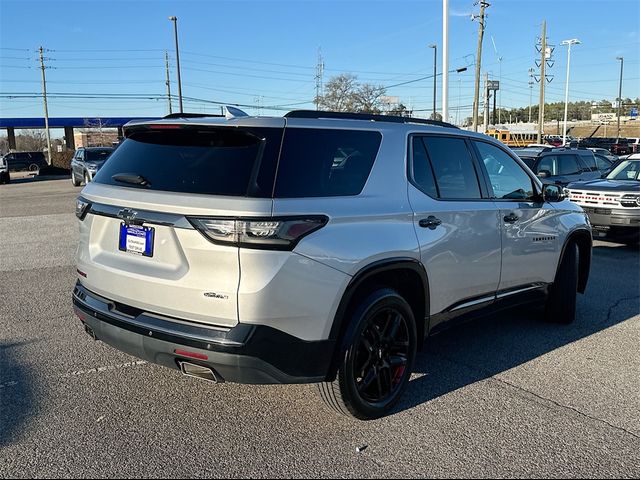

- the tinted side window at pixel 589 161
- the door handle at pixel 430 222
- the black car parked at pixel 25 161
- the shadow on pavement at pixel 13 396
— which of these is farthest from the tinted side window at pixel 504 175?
the black car parked at pixel 25 161

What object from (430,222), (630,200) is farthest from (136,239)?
(630,200)

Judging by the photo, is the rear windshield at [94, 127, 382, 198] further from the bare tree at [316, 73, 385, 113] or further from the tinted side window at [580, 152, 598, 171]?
the bare tree at [316, 73, 385, 113]

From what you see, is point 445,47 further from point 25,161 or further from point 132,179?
point 25,161

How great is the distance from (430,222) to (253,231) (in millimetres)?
1448

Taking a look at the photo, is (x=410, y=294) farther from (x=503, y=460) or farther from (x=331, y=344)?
(x=503, y=460)

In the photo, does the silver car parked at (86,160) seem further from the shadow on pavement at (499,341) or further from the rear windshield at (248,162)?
the rear windshield at (248,162)

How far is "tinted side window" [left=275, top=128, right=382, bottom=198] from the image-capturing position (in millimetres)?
3029

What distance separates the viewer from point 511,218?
4.64 meters

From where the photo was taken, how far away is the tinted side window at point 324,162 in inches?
119

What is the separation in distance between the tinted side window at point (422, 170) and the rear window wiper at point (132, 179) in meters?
1.74

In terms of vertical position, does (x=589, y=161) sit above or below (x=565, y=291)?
above

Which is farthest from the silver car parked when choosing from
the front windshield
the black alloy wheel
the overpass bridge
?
the overpass bridge

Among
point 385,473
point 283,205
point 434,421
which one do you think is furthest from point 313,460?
point 283,205

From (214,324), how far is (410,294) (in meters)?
1.50
